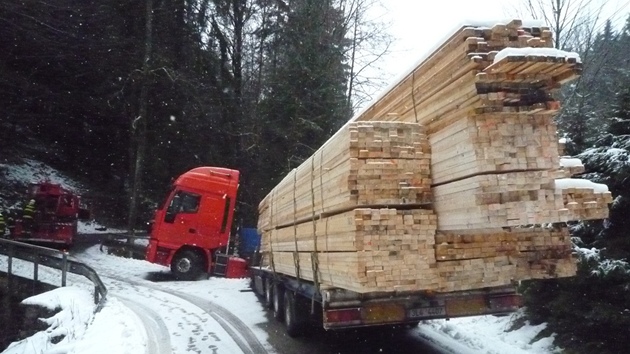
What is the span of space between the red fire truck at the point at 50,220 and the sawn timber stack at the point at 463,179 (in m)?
17.3

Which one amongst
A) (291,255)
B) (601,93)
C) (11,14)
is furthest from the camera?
(11,14)

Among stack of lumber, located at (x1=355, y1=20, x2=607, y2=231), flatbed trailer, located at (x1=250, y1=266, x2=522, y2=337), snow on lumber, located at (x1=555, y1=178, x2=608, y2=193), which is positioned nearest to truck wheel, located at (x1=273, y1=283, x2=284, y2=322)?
flatbed trailer, located at (x1=250, y1=266, x2=522, y2=337)

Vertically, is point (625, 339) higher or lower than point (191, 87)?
lower

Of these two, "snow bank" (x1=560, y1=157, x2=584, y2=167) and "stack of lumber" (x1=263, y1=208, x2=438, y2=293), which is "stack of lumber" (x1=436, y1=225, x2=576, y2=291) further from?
"snow bank" (x1=560, y1=157, x2=584, y2=167)

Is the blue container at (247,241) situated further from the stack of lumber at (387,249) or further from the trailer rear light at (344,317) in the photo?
the stack of lumber at (387,249)

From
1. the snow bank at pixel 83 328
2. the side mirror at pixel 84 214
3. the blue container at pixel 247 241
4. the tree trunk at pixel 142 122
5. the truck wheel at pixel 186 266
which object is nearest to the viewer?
the snow bank at pixel 83 328

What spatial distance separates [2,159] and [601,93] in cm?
2659

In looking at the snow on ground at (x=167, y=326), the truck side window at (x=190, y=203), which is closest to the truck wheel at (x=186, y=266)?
the truck side window at (x=190, y=203)

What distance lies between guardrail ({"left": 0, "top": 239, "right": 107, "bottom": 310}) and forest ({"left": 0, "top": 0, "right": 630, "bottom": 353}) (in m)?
10.1

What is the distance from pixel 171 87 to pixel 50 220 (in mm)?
11014

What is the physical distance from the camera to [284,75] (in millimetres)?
28281

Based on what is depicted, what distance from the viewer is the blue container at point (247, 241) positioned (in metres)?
21.6

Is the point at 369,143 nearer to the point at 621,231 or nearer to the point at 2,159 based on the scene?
the point at 621,231

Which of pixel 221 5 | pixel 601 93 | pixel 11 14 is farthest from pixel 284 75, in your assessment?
pixel 601 93
